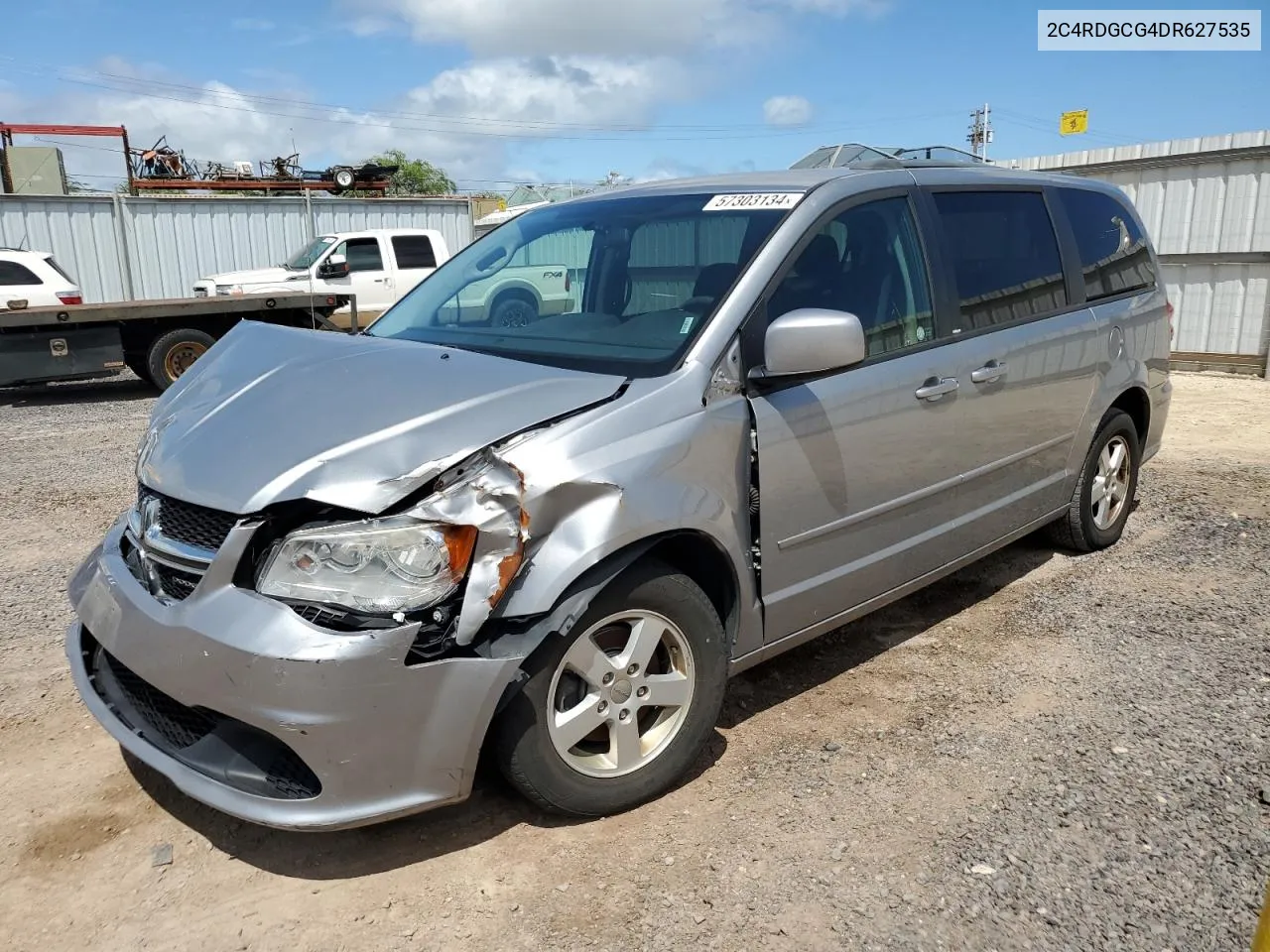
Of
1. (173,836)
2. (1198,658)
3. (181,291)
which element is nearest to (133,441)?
(173,836)

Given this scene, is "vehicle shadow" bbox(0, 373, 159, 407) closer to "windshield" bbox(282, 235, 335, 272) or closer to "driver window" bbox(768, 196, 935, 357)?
"windshield" bbox(282, 235, 335, 272)

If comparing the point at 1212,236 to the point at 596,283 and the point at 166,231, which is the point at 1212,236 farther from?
the point at 166,231

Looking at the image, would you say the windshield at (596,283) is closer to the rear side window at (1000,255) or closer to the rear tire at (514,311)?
the rear tire at (514,311)

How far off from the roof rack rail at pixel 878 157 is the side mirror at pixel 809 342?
112cm

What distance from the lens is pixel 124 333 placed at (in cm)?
1139

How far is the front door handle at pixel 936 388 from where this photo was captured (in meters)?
3.52

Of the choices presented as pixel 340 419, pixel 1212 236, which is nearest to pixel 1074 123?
pixel 1212 236

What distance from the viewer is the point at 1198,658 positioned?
387cm

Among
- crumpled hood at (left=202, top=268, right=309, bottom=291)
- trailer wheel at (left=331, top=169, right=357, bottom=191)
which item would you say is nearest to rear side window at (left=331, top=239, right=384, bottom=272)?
crumpled hood at (left=202, top=268, right=309, bottom=291)

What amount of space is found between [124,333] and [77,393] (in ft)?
5.06

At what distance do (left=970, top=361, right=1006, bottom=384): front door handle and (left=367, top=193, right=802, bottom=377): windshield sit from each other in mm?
1081

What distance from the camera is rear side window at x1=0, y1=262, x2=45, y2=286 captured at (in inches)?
486

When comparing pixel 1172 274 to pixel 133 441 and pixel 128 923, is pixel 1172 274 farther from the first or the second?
pixel 128 923

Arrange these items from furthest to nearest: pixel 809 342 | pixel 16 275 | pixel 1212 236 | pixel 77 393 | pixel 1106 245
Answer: pixel 16 275
pixel 77 393
pixel 1212 236
pixel 1106 245
pixel 809 342
